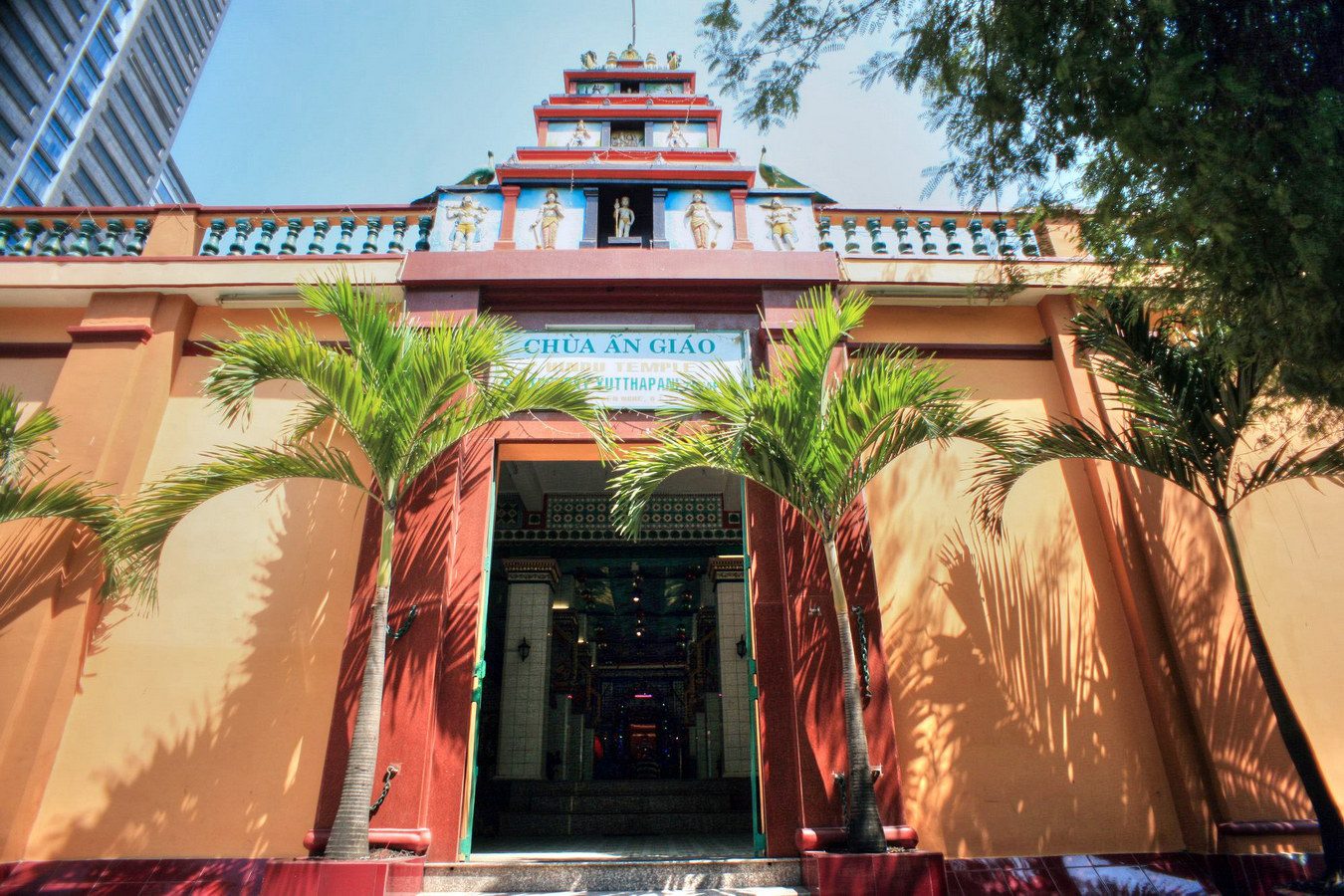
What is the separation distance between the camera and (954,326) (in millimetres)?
6191

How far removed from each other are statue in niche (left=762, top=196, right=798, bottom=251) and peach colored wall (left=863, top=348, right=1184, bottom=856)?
7.09 feet

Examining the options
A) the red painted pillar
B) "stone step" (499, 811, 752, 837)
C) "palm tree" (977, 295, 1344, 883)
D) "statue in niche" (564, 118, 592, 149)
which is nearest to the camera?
"palm tree" (977, 295, 1344, 883)

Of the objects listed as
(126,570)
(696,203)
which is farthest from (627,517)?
(696,203)

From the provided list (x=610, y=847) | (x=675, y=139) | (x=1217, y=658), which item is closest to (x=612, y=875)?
(x=610, y=847)

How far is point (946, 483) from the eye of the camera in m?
5.55

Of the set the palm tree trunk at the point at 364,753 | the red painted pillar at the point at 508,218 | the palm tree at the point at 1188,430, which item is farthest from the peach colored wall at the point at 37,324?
the palm tree at the point at 1188,430

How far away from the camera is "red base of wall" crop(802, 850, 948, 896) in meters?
3.54

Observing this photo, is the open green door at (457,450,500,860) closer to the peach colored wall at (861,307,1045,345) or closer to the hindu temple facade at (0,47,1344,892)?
the hindu temple facade at (0,47,1344,892)

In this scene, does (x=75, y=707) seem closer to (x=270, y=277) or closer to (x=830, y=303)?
(x=270, y=277)

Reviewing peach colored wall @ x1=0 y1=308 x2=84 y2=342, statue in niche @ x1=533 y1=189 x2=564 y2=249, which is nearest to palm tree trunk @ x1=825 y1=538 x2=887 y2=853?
statue in niche @ x1=533 y1=189 x2=564 y2=249

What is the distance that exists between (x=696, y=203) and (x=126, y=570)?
5.17 meters

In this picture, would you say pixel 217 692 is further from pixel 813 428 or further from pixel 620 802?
pixel 620 802

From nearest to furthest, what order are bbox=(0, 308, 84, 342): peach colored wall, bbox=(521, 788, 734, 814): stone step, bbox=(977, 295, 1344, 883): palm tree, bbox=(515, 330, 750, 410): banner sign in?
bbox=(977, 295, 1344, 883): palm tree → bbox=(515, 330, 750, 410): banner sign → bbox=(0, 308, 84, 342): peach colored wall → bbox=(521, 788, 734, 814): stone step

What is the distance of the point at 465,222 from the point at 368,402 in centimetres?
288
